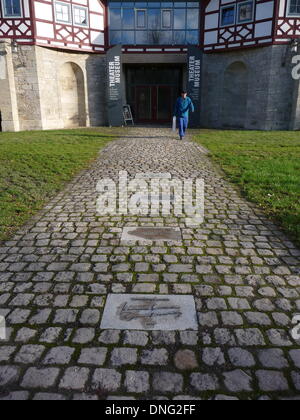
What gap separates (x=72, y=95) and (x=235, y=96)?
1039 centimetres

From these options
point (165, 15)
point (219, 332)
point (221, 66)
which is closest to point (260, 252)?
point (219, 332)

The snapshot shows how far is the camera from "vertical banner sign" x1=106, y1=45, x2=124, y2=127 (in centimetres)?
2045

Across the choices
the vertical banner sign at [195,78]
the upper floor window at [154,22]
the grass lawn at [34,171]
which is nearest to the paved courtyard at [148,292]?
the grass lawn at [34,171]

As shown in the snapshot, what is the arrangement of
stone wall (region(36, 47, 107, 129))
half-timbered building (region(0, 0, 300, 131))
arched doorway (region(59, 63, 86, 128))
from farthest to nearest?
arched doorway (region(59, 63, 86, 128)) → stone wall (region(36, 47, 107, 129)) → half-timbered building (region(0, 0, 300, 131))

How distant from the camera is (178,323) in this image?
274cm

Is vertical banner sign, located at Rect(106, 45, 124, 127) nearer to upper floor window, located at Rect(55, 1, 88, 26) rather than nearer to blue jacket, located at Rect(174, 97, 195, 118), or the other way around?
upper floor window, located at Rect(55, 1, 88, 26)

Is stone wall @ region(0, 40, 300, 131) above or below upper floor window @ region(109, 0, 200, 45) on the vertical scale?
below

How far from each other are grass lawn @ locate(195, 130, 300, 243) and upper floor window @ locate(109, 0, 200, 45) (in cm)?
1132

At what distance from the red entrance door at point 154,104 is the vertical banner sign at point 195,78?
12.0ft

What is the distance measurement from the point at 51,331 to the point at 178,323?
1.03 m
